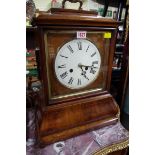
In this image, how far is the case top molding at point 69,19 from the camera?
1.81 feet

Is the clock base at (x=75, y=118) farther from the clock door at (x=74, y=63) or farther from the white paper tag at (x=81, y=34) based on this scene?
the white paper tag at (x=81, y=34)

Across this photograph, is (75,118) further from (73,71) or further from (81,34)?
(81,34)

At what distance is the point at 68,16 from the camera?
0.59 metres

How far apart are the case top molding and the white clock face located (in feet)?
0.24

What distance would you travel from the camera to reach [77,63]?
669mm

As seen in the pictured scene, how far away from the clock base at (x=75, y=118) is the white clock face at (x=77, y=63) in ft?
0.29

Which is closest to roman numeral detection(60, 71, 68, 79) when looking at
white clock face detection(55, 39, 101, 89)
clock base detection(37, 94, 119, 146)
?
white clock face detection(55, 39, 101, 89)

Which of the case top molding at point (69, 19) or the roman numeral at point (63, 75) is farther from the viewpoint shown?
the roman numeral at point (63, 75)

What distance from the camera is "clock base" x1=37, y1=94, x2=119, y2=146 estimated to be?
2.10ft

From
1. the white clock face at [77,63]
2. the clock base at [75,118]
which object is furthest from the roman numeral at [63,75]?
the clock base at [75,118]

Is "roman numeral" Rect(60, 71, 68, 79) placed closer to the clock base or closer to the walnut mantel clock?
the walnut mantel clock
